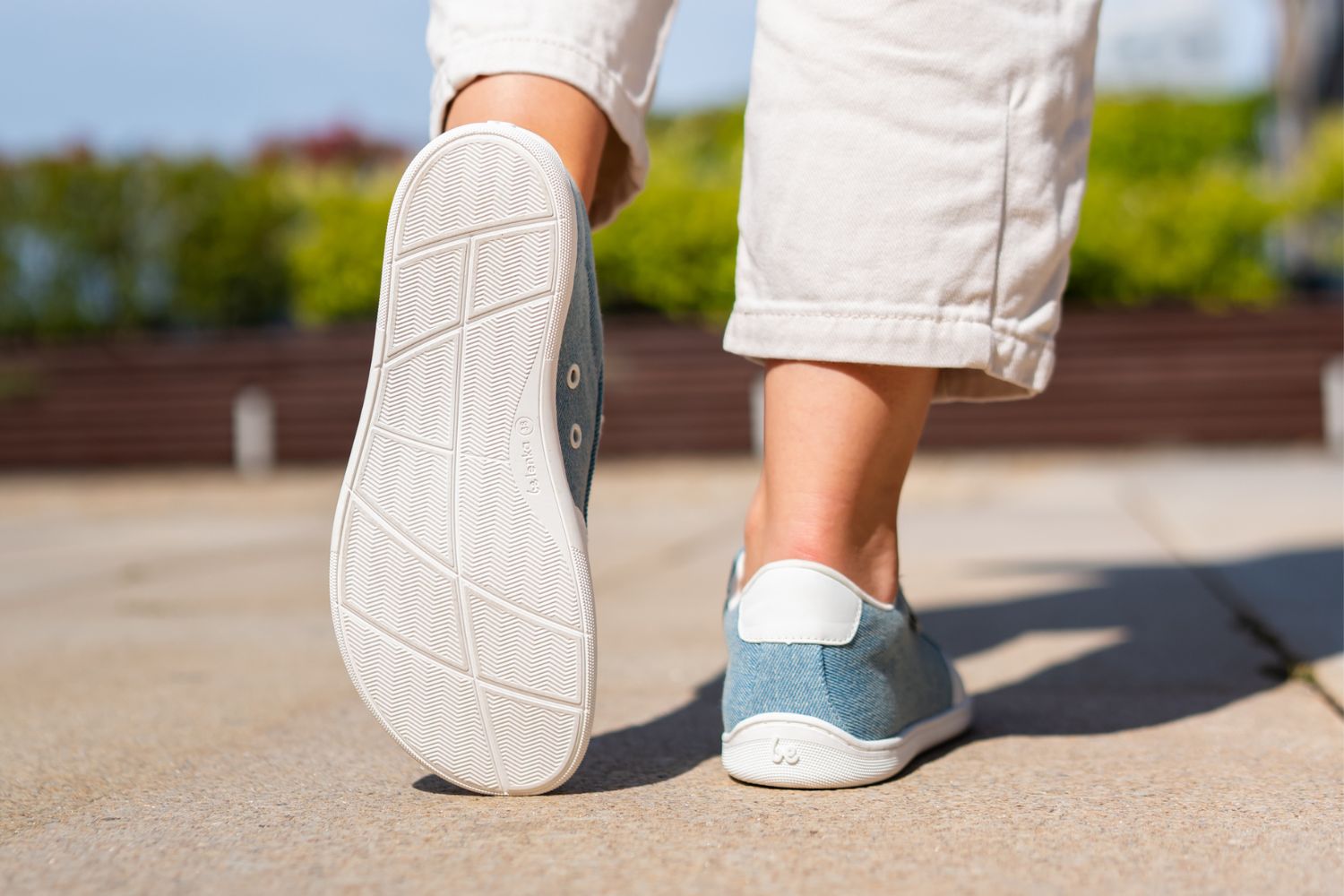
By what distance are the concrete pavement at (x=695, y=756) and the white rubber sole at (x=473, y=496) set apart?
0.07 m

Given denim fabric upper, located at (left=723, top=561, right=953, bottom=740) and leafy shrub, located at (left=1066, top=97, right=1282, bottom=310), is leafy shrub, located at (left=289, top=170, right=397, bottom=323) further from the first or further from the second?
denim fabric upper, located at (left=723, top=561, right=953, bottom=740)

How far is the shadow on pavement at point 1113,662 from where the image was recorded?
1.08 meters

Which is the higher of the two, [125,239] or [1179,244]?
[1179,244]

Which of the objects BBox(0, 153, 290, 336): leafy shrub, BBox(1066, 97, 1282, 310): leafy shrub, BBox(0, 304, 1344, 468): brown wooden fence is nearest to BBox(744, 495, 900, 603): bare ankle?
BBox(0, 304, 1344, 468): brown wooden fence

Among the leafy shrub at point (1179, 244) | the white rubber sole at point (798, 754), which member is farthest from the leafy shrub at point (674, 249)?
the white rubber sole at point (798, 754)

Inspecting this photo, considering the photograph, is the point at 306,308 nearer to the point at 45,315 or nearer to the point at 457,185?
the point at 45,315

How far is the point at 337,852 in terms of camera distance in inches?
30.1

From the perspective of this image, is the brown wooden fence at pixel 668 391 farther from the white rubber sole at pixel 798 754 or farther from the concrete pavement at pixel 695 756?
the white rubber sole at pixel 798 754

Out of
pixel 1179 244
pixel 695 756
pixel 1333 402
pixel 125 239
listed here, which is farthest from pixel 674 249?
pixel 695 756

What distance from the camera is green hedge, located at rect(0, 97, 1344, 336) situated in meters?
7.30

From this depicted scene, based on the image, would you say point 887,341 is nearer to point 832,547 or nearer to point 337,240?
point 832,547

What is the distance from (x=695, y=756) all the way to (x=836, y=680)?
163 mm

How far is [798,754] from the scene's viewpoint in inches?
36.3

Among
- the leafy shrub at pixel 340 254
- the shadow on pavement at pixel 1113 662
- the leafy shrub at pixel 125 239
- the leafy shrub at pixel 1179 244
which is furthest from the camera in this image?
the leafy shrub at pixel 125 239
